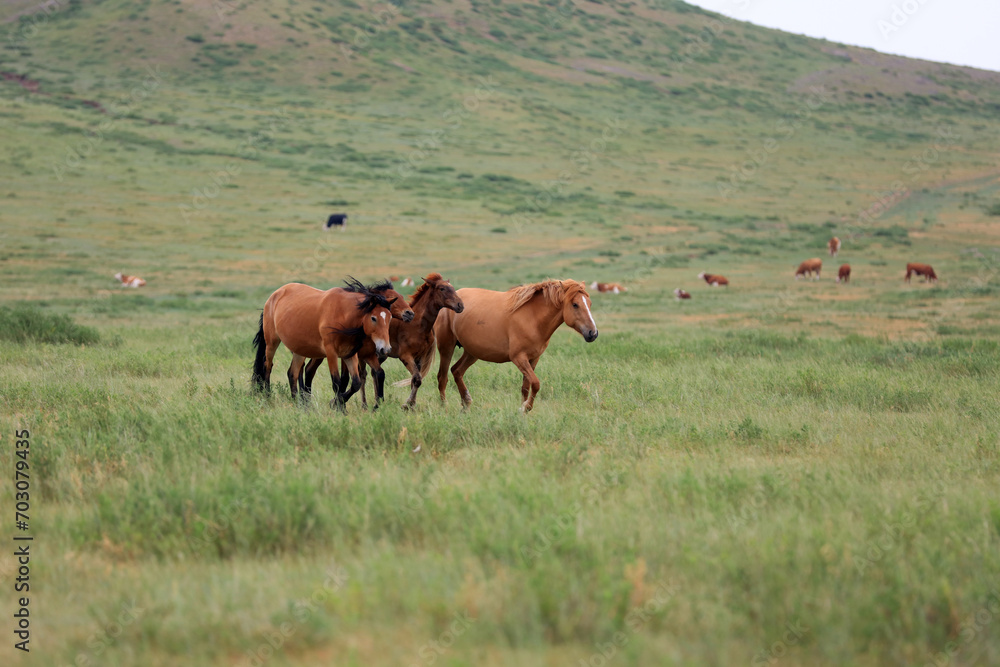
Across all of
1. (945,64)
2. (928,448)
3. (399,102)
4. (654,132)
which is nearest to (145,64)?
(399,102)

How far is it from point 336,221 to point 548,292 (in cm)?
3395

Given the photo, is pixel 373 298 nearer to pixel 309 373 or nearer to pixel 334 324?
pixel 334 324

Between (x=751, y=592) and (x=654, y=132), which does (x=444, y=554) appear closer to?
(x=751, y=592)

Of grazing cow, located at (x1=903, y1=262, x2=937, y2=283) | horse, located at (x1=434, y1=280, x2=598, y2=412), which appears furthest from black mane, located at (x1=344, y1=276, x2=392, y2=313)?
grazing cow, located at (x1=903, y1=262, x2=937, y2=283)

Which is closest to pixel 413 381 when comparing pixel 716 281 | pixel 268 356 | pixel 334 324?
pixel 334 324

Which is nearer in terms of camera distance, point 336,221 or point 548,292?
point 548,292

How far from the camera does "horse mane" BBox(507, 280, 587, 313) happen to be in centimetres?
836

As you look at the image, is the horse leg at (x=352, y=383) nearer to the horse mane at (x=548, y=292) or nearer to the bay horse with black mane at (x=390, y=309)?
the bay horse with black mane at (x=390, y=309)

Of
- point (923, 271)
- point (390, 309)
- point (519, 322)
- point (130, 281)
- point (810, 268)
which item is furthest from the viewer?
point (810, 268)

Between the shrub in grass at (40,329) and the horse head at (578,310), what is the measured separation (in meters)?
9.71

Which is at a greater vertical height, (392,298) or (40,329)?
(392,298)

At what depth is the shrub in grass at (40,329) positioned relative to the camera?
44.3 ft

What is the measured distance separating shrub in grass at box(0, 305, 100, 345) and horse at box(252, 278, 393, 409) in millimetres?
6575

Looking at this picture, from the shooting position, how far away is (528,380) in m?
8.70
